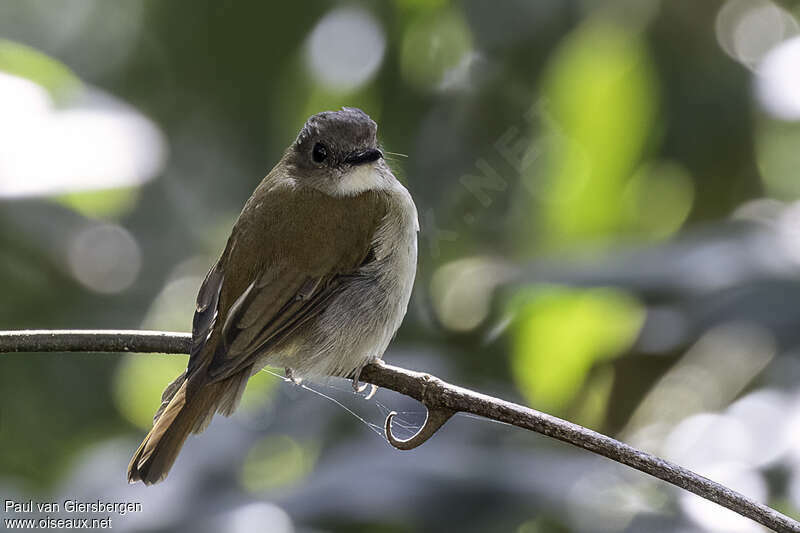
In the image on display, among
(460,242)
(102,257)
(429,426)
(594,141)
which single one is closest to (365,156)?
(460,242)

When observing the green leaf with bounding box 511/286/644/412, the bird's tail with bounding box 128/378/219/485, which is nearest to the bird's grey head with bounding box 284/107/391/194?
the green leaf with bounding box 511/286/644/412

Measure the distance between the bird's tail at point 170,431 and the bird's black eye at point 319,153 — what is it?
0.84 meters

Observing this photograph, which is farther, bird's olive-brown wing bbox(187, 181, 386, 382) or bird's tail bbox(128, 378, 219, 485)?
bird's olive-brown wing bbox(187, 181, 386, 382)

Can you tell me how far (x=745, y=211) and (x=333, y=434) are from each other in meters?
1.90

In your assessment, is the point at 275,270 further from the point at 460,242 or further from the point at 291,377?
the point at 460,242

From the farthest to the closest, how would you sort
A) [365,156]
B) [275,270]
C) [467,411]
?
[365,156], [275,270], [467,411]

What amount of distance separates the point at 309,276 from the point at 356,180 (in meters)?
0.38

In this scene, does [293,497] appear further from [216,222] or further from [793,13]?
[793,13]

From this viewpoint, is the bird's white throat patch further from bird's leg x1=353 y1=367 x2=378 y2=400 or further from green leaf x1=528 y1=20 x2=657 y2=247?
green leaf x1=528 y1=20 x2=657 y2=247

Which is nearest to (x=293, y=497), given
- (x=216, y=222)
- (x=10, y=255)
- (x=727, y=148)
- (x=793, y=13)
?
(x=216, y=222)

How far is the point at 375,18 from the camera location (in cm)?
445

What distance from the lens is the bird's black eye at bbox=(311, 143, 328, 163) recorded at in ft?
10.8

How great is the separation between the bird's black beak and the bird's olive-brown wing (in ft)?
0.38

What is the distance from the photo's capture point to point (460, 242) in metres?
4.04
